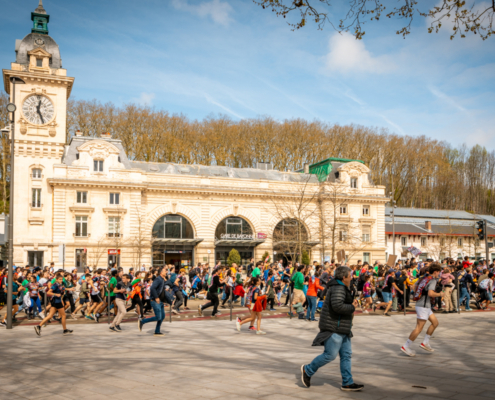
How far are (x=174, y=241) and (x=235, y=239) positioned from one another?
6464 mm

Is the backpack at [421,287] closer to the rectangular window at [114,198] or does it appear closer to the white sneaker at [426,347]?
the white sneaker at [426,347]

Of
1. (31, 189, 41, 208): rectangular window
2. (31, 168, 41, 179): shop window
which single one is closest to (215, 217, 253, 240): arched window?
(31, 189, 41, 208): rectangular window

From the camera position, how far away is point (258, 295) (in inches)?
530

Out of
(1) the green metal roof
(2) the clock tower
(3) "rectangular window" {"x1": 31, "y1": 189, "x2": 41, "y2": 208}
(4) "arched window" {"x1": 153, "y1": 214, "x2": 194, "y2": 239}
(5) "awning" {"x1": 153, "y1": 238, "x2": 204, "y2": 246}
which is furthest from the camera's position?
(1) the green metal roof

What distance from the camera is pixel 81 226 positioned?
44531 mm

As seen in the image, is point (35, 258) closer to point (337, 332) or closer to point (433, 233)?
point (337, 332)

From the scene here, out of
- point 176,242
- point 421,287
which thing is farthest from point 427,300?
point 176,242

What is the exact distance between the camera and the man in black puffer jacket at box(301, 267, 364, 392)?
23.4ft

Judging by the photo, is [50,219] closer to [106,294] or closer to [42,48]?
[42,48]

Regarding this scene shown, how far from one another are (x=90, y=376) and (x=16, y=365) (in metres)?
2.04

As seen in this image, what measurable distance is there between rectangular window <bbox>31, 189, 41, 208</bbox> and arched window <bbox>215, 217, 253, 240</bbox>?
55.4 feet

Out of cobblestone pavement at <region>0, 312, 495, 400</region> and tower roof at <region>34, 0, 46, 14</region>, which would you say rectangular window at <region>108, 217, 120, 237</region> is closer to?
tower roof at <region>34, 0, 46, 14</region>

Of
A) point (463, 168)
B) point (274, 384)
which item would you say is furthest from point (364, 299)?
point (463, 168)

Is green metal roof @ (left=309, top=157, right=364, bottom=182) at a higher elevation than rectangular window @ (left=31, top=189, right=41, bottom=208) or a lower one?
higher
